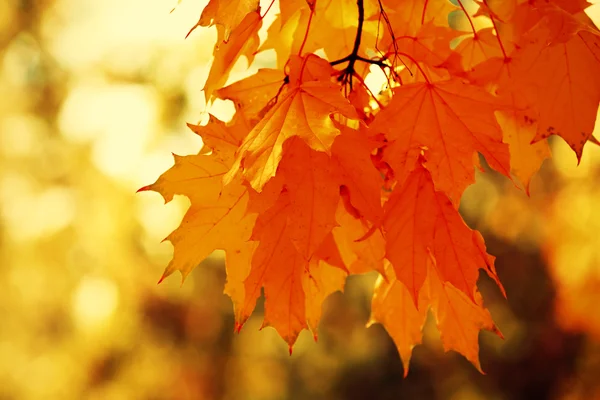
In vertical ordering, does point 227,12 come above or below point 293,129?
above

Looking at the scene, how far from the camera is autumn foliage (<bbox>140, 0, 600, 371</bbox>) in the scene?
0.56m

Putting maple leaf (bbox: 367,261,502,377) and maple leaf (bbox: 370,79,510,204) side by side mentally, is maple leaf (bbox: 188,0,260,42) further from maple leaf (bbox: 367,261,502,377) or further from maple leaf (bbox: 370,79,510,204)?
maple leaf (bbox: 367,261,502,377)

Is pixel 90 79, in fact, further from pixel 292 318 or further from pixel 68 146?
pixel 292 318

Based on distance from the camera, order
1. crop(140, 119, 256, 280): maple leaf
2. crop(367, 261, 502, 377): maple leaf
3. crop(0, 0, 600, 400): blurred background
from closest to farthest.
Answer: crop(140, 119, 256, 280): maple leaf → crop(367, 261, 502, 377): maple leaf → crop(0, 0, 600, 400): blurred background

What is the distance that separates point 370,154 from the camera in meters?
0.59

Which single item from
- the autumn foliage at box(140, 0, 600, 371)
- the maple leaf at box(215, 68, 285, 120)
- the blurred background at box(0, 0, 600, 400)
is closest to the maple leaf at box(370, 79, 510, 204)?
the autumn foliage at box(140, 0, 600, 371)

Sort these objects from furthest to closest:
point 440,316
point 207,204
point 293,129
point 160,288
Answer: point 160,288 < point 440,316 < point 207,204 < point 293,129

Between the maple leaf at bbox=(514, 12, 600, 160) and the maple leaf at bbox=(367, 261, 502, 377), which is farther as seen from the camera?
the maple leaf at bbox=(367, 261, 502, 377)

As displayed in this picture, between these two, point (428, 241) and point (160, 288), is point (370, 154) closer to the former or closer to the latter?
point (428, 241)

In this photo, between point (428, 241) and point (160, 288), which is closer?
point (428, 241)

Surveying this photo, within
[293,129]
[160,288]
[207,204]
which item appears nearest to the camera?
[293,129]

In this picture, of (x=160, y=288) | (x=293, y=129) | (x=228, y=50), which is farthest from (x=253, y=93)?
(x=160, y=288)

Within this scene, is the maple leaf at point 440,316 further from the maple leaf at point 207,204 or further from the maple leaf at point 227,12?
the maple leaf at point 227,12

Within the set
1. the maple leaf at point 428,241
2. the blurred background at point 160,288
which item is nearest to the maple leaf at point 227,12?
the maple leaf at point 428,241
